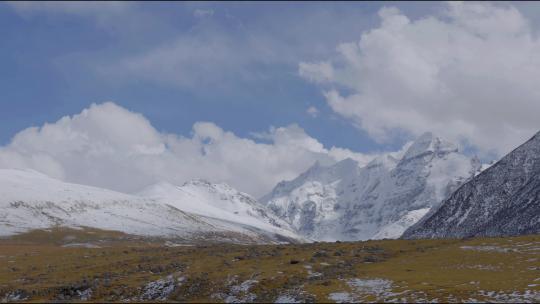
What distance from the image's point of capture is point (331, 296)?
5819 centimetres

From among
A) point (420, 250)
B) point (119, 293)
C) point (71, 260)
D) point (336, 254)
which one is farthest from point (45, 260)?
point (420, 250)

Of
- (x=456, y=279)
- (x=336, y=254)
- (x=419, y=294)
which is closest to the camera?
(x=419, y=294)

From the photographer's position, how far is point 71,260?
11394cm

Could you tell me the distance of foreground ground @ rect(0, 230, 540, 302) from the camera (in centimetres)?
5794

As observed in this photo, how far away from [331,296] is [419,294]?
8.62 meters

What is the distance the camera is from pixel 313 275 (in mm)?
72688

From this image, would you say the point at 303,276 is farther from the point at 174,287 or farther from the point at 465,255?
the point at 465,255

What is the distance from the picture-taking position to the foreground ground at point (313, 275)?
2281 inches

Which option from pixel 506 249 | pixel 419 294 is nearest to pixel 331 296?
pixel 419 294

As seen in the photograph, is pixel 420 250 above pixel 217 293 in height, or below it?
above

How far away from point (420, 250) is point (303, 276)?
83.7 ft

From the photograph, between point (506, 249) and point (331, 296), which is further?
point (506, 249)

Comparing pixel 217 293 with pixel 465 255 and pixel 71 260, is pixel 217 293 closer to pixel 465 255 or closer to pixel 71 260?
pixel 465 255

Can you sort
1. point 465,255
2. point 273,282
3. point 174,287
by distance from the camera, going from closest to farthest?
1. point 273,282
2. point 174,287
3. point 465,255
